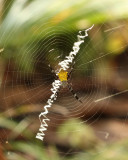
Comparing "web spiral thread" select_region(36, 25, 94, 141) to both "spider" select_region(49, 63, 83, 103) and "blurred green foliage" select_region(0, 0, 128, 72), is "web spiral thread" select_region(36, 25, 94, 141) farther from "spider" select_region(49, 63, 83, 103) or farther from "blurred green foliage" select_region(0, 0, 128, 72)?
"blurred green foliage" select_region(0, 0, 128, 72)

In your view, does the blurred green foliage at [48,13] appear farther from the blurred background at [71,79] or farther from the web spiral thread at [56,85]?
the web spiral thread at [56,85]

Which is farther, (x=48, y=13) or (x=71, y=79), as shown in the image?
(x=71, y=79)

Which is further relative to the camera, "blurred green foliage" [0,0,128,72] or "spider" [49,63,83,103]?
"spider" [49,63,83,103]

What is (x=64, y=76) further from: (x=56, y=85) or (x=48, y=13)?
(x=48, y=13)

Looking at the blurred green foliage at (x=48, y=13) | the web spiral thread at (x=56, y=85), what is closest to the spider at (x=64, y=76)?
the web spiral thread at (x=56, y=85)

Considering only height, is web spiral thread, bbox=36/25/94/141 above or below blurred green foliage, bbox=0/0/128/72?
below

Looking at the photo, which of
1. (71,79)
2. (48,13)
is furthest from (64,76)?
(48,13)

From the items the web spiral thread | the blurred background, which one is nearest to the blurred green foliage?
the blurred background

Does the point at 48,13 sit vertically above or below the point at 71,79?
above
